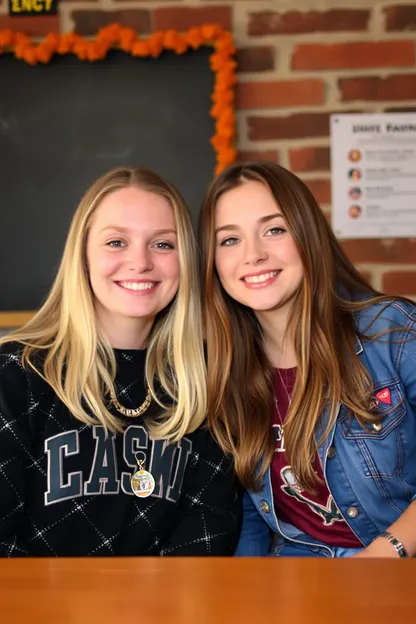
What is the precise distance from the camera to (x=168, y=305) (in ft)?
5.23

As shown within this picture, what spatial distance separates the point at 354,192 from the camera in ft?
7.82

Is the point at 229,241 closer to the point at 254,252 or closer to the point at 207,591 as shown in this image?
the point at 254,252

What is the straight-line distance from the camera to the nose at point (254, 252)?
56.5 inches

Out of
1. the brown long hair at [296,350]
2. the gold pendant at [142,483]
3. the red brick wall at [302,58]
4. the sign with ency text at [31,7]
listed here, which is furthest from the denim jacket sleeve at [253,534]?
the sign with ency text at [31,7]

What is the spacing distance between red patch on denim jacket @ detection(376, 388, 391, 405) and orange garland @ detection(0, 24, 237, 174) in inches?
45.7

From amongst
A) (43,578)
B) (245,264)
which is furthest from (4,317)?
(43,578)

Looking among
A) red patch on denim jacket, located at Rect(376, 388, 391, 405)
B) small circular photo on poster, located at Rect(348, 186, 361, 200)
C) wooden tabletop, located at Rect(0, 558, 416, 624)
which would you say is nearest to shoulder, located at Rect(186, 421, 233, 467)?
red patch on denim jacket, located at Rect(376, 388, 391, 405)

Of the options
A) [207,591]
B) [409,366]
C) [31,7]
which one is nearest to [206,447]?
[409,366]

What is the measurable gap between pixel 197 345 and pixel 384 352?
1.32ft

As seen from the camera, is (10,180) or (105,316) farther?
(10,180)

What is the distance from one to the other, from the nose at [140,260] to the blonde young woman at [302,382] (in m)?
0.15

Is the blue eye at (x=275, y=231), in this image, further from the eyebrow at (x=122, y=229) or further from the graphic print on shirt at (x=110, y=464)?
the graphic print on shirt at (x=110, y=464)

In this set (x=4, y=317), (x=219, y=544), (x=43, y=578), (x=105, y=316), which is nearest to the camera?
(x=43, y=578)

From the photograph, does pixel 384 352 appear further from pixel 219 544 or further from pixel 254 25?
pixel 254 25
